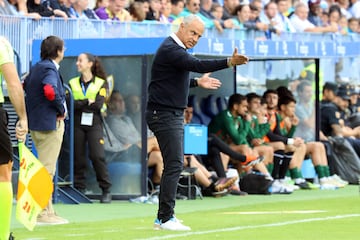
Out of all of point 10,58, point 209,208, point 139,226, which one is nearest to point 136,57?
point 209,208

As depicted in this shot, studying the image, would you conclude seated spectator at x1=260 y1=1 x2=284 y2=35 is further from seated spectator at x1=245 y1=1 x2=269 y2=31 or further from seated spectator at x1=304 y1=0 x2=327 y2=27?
seated spectator at x1=304 y1=0 x2=327 y2=27

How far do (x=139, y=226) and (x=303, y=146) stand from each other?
349 inches

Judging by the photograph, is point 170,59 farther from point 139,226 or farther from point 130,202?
point 130,202

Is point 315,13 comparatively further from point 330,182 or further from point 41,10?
point 41,10

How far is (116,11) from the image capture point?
19.7 metres

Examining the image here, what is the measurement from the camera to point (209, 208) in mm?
15094

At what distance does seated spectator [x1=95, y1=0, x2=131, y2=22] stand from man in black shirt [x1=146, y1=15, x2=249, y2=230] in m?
8.15

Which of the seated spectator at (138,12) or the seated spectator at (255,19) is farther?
the seated spectator at (255,19)

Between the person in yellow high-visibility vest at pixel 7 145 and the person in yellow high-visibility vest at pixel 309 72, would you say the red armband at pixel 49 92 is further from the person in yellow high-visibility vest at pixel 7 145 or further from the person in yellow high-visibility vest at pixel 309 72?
the person in yellow high-visibility vest at pixel 309 72

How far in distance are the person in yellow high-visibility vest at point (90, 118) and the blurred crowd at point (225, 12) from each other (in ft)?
4.97

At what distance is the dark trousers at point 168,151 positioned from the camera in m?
11.1

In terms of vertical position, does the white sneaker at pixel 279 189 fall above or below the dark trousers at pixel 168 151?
below

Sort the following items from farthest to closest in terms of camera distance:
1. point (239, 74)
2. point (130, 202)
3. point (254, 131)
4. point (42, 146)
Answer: point (239, 74) < point (254, 131) < point (130, 202) < point (42, 146)

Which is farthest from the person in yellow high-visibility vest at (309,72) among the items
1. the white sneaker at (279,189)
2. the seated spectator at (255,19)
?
the white sneaker at (279,189)
